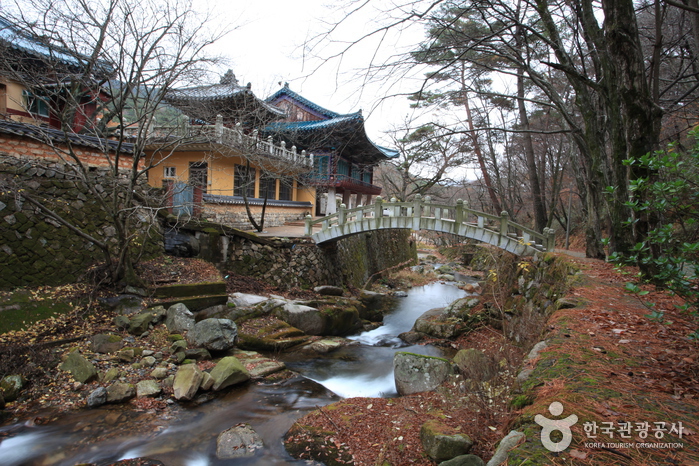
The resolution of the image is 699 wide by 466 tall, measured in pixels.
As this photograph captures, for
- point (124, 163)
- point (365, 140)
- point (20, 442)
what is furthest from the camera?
point (365, 140)

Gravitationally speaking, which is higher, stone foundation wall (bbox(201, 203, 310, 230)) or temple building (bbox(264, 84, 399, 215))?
temple building (bbox(264, 84, 399, 215))

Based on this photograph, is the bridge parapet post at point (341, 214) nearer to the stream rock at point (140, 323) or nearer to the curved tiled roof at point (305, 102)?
the stream rock at point (140, 323)

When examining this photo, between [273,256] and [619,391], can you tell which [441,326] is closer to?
[273,256]

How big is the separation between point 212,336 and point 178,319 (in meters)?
0.87

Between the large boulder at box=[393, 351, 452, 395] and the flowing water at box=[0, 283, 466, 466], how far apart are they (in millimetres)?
599

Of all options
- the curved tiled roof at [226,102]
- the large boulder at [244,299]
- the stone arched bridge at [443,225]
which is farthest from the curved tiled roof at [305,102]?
the large boulder at [244,299]

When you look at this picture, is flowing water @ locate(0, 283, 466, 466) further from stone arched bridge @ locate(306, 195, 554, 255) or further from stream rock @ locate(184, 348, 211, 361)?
stone arched bridge @ locate(306, 195, 554, 255)

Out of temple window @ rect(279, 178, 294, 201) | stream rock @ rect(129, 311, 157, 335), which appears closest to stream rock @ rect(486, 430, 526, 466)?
stream rock @ rect(129, 311, 157, 335)

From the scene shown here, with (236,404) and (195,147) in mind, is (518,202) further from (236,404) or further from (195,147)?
(236,404)

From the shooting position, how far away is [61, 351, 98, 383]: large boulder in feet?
17.8

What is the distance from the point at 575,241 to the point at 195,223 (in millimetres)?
17969

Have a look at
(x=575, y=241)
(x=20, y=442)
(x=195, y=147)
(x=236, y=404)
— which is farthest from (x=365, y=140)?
(x=20, y=442)

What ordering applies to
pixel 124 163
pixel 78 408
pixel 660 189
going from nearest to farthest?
1. pixel 660 189
2. pixel 78 408
3. pixel 124 163

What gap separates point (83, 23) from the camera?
6.95 m
